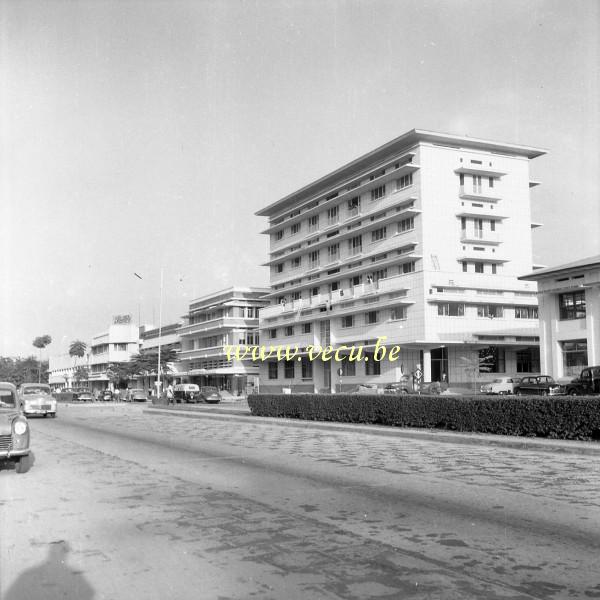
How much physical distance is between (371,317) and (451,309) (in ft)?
28.4

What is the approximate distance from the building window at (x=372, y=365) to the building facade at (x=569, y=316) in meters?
17.9

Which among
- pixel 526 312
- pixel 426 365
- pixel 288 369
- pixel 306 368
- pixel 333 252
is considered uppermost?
pixel 333 252

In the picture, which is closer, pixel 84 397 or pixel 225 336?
pixel 84 397

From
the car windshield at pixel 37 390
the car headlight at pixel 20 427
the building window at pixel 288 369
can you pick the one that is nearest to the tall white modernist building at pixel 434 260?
the building window at pixel 288 369

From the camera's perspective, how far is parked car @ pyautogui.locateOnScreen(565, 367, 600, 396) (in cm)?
3206

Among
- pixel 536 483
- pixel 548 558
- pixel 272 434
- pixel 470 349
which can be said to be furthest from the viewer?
pixel 470 349

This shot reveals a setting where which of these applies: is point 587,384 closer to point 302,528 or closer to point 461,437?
point 461,437

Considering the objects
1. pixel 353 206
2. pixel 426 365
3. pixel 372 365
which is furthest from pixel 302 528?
pixel 353 206

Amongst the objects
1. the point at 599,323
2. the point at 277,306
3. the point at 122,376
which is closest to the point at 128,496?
the point at 599,323

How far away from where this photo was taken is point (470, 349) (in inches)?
2256

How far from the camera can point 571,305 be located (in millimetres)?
44531

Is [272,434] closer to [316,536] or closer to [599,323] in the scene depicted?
[316,536]

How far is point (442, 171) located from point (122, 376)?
63.8 m

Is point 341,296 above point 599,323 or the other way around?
above
